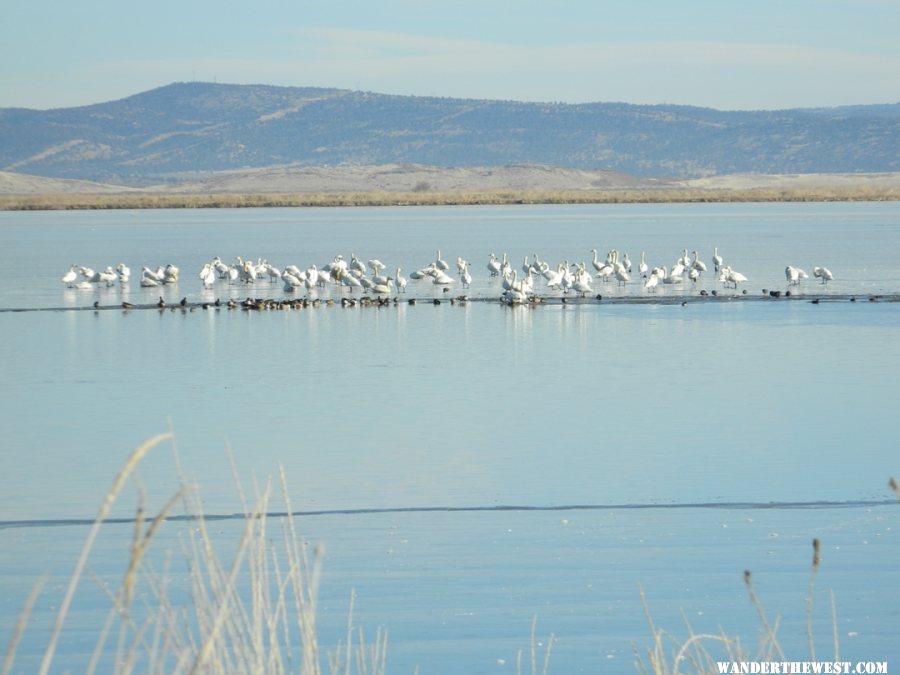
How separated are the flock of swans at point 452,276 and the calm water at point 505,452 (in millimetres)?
1498

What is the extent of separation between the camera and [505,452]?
10.0 m

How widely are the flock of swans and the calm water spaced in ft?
4.92

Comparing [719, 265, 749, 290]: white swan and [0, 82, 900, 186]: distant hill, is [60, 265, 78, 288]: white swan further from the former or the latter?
[0, 82, 900, 186]: distant hill

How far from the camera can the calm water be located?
6.59 m

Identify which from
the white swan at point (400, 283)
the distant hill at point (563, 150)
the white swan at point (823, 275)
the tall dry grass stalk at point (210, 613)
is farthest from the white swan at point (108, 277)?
the distant hill at point (563, 150)

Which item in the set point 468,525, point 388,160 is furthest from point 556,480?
point 388,160

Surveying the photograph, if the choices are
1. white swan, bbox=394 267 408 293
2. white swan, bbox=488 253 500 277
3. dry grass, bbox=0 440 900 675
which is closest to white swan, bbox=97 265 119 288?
white swan, bbox=394 267 408 293

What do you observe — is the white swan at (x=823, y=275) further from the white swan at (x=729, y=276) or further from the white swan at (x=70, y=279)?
the white swan at (x=70, y=279)

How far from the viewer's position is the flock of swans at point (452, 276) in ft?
76.7

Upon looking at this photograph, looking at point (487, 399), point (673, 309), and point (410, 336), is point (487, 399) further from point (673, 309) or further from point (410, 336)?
point (673, 309)

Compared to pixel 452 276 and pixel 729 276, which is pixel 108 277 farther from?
pixel 729 276

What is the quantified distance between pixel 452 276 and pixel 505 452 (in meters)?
17.5

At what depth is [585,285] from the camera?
22609 mm

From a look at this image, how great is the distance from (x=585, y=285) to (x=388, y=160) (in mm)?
167009
